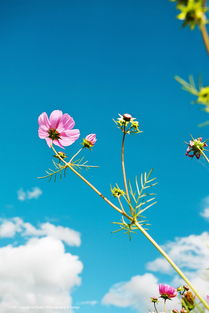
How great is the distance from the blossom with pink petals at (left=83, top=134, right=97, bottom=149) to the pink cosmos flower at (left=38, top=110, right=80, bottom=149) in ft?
0.94

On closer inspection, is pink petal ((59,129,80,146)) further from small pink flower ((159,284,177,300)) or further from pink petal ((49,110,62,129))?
small pink flower ((159,284,177,300))

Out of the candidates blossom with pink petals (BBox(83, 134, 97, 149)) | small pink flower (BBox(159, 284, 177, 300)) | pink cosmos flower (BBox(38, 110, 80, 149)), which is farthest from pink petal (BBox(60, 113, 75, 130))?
small pink flower (BBox(159, 284, 177, 300))

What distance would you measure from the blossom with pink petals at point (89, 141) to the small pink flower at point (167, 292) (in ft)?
3.99

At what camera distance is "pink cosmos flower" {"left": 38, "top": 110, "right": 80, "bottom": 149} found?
1726 millimetres

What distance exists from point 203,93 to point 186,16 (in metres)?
0.16

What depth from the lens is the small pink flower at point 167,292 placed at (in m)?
2.26

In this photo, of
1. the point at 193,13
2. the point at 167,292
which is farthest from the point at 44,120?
the point at 167,292

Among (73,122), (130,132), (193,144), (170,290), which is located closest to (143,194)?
(130,132)

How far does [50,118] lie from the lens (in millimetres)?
1729

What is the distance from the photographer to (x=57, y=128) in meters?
1.76

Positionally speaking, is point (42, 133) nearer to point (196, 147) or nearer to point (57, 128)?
point (57, 128)

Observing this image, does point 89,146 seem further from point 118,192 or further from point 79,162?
point 118,192

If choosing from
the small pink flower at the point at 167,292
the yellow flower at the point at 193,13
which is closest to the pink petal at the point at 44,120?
the yellow flower at the point at 193,13

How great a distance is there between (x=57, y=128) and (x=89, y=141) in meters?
0.35
